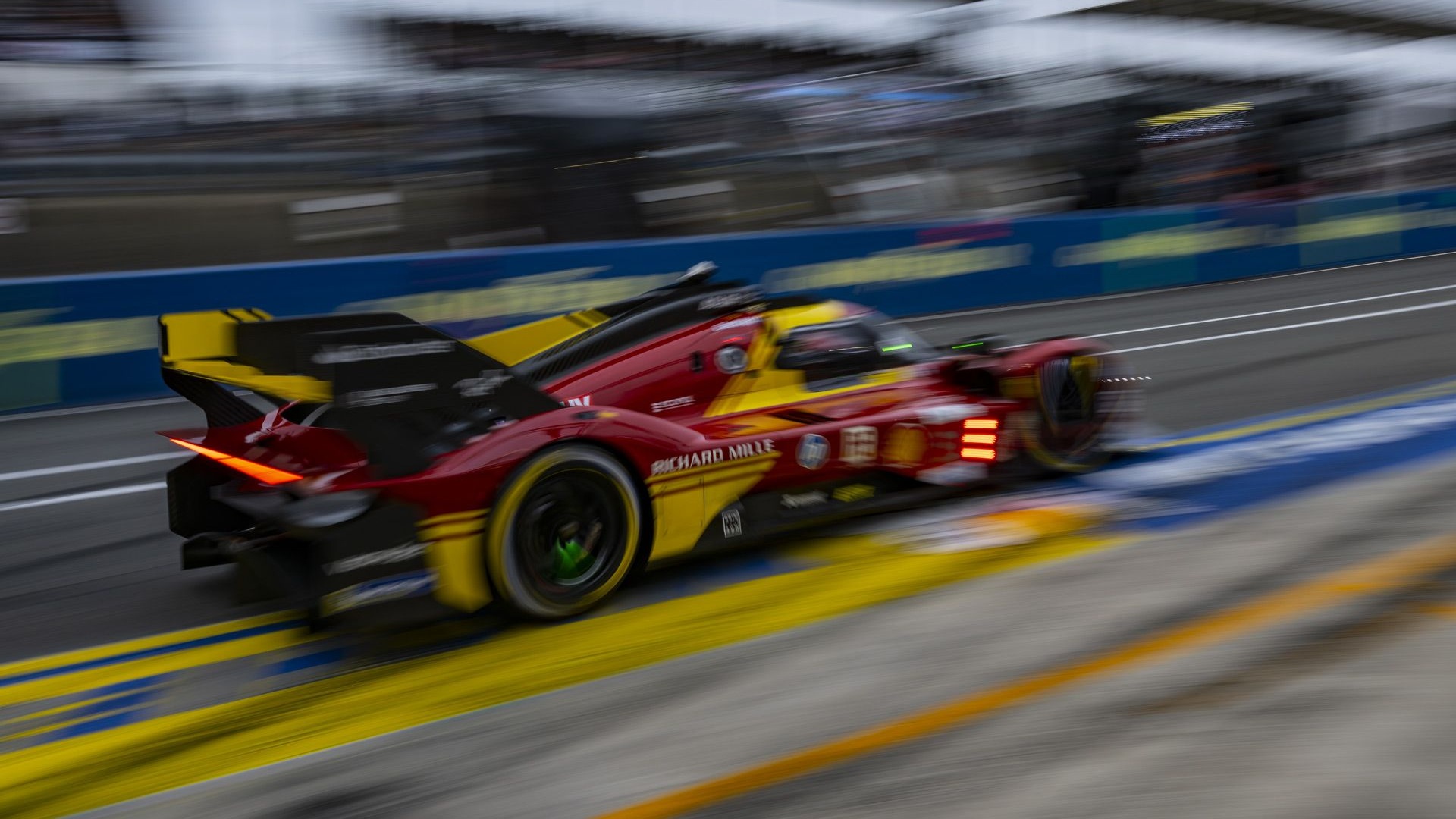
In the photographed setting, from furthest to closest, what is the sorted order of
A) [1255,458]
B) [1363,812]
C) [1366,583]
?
[1255,458] → [1366,583] → [1363,812]

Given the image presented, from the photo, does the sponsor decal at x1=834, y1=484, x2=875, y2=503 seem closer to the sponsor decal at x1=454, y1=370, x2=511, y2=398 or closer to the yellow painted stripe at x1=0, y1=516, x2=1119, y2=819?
the yellow painted stripe at x1=0, y1=516, x2=1119, y2=819

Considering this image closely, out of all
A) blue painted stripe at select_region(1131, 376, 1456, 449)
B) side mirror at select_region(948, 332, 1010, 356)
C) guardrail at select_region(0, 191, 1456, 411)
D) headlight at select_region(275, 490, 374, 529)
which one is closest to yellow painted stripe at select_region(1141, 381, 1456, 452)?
blue painted stripe at select_region(1131, 376, 1456, 449)

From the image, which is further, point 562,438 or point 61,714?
point 562,438

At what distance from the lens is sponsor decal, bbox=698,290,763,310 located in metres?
5.14

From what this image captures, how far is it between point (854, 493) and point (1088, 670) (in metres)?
1.65

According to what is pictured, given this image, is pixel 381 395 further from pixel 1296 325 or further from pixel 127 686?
pixel 1296 325

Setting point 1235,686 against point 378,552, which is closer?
point 1235,686

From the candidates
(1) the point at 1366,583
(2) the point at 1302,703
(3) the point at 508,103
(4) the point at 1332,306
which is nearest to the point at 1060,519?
(1) the point at 1366,583

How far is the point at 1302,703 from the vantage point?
3107mm

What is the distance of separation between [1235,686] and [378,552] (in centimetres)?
253

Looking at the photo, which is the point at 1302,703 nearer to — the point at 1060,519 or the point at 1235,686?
the point at 1235,686

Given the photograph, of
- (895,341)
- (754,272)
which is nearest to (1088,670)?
(895,341)

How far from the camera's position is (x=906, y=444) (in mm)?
5031

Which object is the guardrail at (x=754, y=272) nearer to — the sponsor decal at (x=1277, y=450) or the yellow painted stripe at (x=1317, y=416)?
the yellow painted stripe at (x=1317, y=416)
